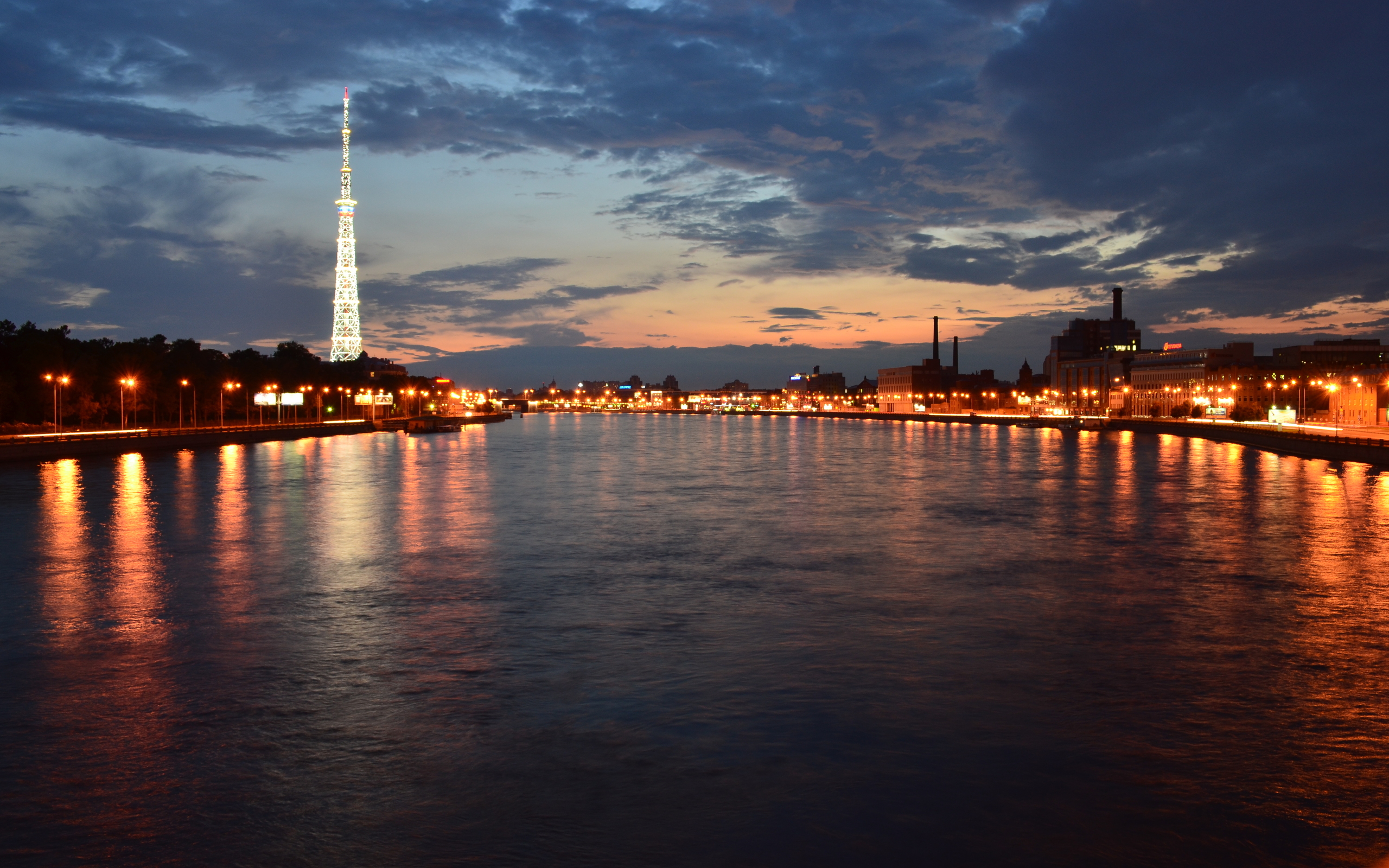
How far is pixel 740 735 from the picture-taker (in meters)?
9.70

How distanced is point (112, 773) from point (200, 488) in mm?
36516

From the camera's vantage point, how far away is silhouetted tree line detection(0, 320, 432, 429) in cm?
7444

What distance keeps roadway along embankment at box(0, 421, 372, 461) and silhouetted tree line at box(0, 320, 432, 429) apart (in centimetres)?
447

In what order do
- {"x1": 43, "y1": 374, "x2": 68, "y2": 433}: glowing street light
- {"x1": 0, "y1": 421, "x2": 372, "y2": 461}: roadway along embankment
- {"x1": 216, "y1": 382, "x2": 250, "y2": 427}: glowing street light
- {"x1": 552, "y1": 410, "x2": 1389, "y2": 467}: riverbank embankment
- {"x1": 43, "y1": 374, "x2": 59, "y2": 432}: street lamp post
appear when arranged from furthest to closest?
{"x1": 216, "y1": 382, "x2": 250, "y2": 427}: glowing street light, {"x1": 43, "y1": 374, "x2": 59, "y2": 432}: street lamp post, {"x1": 43, "y1": 374, "x2": 68, "y2": 433}: glowing street light, {"x1": 0, "y1": 421, "x2": 372, "y2": 461}: roadway along embankment, {"x1": 552, "y1": 410, "x2": 1389, "y2": 467}: riverbank embankment

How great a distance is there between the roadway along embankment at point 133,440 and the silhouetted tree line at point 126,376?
4.47 meters

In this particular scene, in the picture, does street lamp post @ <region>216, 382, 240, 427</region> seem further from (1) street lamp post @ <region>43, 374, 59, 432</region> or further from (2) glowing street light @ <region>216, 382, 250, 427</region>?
(1) street lamp post @ <region>43, 374, 59, 432</region>

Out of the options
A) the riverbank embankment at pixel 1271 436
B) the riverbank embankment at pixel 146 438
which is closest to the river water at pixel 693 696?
the riverbank embankment at pixel 1271 436

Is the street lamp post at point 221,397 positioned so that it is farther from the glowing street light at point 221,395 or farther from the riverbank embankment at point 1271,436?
the riverbank embankment at point 1271,436

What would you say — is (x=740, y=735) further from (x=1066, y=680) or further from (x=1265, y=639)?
(x=1265, y=639)

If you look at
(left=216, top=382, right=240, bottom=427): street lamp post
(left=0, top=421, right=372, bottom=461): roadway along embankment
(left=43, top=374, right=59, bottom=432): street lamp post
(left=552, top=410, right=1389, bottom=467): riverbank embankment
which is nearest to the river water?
(left=552, top=410, right=1389, bottom=467): riverbank embankment

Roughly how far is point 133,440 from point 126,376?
13886 millimetres

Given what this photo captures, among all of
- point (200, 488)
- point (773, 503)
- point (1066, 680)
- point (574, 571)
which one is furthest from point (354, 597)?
point (200, 488)

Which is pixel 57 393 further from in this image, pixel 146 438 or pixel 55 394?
pixel 146 438

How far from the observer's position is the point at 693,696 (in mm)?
11047
